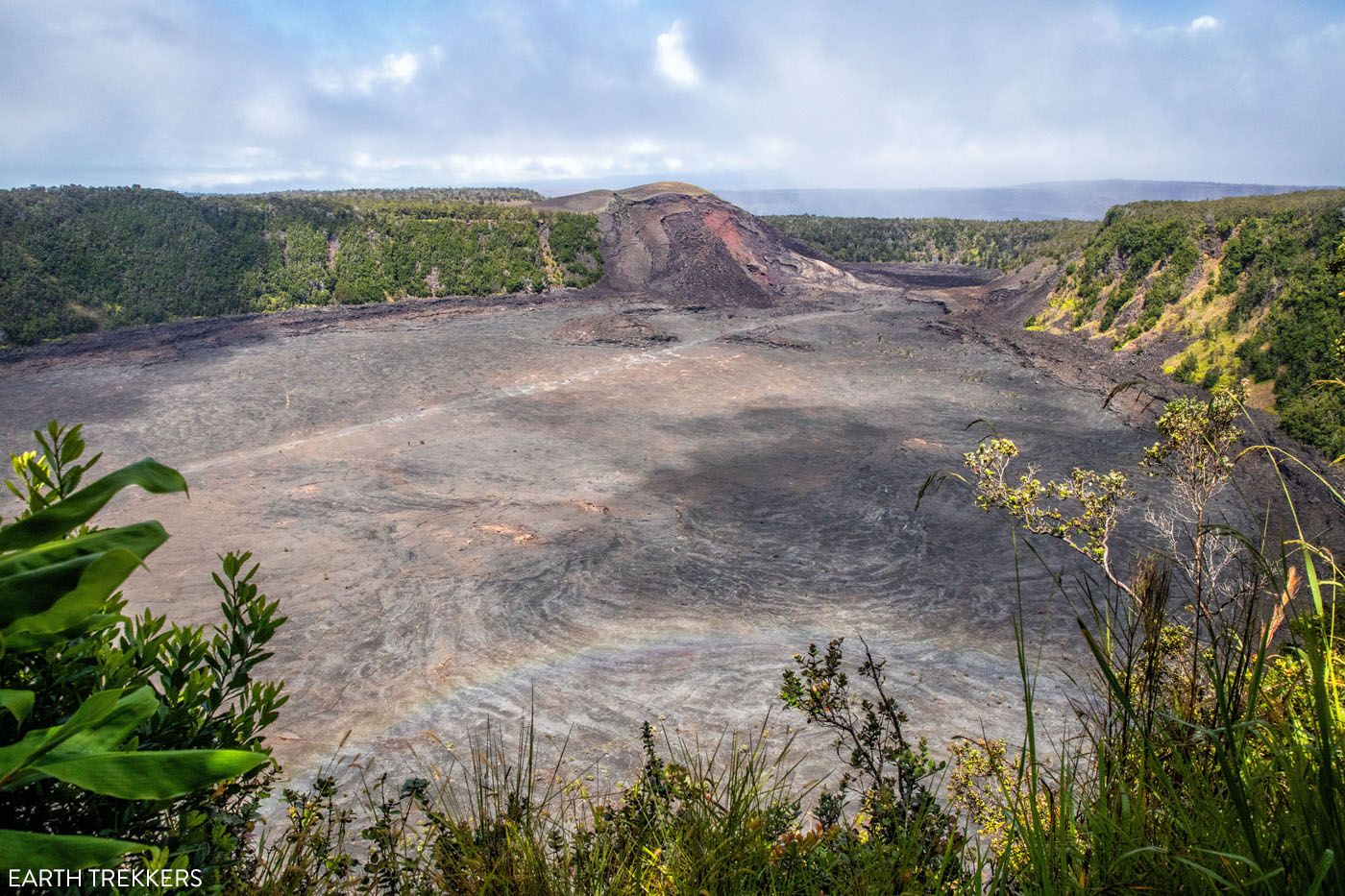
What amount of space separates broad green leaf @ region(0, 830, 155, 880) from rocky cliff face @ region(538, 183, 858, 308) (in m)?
35.1

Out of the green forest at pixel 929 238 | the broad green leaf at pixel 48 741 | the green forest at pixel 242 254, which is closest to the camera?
the broad green leaf at pixel 48 741

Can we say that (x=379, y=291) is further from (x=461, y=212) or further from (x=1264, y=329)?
(x=1264, y=329)

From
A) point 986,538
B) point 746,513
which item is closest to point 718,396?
point 746,513

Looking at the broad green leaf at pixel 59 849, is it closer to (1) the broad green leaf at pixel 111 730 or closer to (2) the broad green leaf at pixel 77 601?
(1) the broad green leaf at pixel 111 730

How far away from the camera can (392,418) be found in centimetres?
1825

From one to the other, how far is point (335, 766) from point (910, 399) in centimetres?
1712

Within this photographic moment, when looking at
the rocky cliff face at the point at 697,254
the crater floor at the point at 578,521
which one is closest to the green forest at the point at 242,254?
the rocky cliff face at the point at 697,254

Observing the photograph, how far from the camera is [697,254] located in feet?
133

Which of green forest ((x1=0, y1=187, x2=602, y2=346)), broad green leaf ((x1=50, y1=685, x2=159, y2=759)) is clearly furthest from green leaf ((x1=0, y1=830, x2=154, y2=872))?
green forest ((x1=0, y1=187, x2=602, y2=346))

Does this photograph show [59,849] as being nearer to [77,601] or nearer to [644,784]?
[77,601]

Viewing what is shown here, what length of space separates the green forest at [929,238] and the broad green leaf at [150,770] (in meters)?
57.2

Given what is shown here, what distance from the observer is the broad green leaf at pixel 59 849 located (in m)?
1.28

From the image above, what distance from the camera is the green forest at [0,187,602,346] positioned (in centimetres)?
2906

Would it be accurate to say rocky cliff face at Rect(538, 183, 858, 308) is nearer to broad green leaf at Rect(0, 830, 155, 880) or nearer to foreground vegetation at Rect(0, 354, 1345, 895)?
foreground vegetation at Rect(0, 354, 1345, 895)
